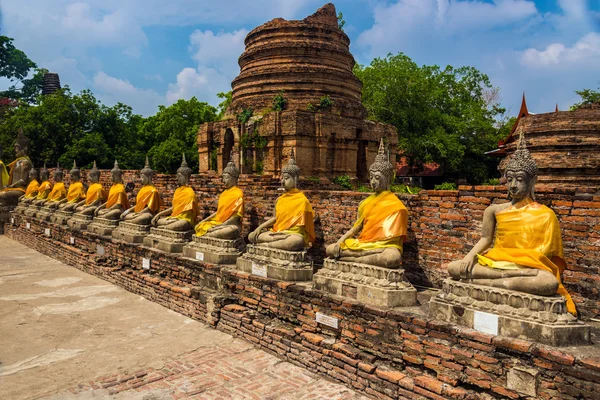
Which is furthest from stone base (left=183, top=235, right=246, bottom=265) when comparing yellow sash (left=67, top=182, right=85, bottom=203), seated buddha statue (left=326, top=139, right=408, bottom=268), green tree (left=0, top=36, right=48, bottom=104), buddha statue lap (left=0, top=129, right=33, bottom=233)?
green tree (left=0, top=36, right=48, bottom=104)

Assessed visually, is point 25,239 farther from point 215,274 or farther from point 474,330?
point 474,330

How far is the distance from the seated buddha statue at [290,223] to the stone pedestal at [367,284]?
0.91m

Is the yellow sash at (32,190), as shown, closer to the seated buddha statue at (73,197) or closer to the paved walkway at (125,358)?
the seated buddha statue at (73,197)

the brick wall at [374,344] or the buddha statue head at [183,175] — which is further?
the buddha statue head at [183,175]

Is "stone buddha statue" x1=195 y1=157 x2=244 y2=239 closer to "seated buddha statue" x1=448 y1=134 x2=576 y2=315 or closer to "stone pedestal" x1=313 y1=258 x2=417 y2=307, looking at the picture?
"stone pedestal" x1=313 y1=258 x2=417 y2=307

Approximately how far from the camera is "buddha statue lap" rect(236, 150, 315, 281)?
6336 millimetres

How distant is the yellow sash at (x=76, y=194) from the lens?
13781 mm

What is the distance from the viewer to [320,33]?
15.3 meters

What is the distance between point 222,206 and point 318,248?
5.99ft

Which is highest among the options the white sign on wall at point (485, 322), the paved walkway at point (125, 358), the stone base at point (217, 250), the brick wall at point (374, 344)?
the stone base at point (217, 250)

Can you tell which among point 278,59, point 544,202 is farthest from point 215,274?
point 278,59

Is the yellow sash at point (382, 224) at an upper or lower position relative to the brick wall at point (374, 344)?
upper

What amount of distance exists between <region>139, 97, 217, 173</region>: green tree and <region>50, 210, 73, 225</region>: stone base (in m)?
15.1

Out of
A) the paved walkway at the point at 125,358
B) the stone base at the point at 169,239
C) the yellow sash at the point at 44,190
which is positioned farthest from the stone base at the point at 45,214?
the stone base at the point at 169,239
